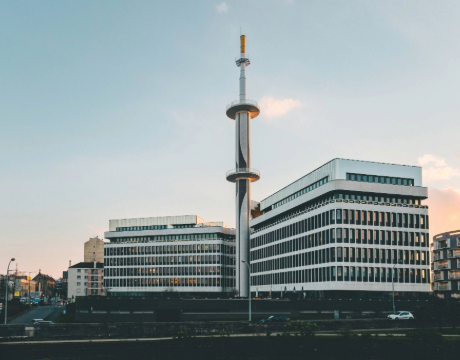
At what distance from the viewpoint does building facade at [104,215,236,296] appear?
154 metres

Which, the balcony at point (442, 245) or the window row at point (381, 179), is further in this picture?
the balcony at point (442, 245)

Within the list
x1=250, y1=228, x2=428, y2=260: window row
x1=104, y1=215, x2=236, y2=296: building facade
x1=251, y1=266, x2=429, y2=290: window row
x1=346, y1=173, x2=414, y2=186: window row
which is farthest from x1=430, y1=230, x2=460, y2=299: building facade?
x1=104, y1=215, x2=236, y2=296: building facade

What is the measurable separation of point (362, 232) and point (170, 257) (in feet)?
258

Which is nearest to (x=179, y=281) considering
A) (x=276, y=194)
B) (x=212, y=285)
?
(x=212, y=285)

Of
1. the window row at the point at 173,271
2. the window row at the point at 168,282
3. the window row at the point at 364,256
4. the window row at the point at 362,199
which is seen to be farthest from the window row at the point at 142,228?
the window row at the point at 364,256

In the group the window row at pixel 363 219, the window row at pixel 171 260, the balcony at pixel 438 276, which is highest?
the window row at pixel 363 219

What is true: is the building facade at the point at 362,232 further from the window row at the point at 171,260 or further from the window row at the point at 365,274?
the window row at the point at 171,260

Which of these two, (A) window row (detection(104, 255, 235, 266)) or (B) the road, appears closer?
(B) the road

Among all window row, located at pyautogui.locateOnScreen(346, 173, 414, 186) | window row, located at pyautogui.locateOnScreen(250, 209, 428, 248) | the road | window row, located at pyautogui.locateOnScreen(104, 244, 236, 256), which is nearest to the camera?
window row, located at pyautogui.locateOnScreen(250, 209, 428, 248)

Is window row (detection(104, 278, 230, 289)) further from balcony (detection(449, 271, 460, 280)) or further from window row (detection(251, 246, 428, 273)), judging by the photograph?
balcony (detection(449, 271, 460, 280))

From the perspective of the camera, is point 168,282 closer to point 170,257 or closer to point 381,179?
point 170,257

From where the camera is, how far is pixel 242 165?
126125 mm

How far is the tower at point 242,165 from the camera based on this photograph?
414 ft

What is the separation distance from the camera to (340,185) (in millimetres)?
95188
